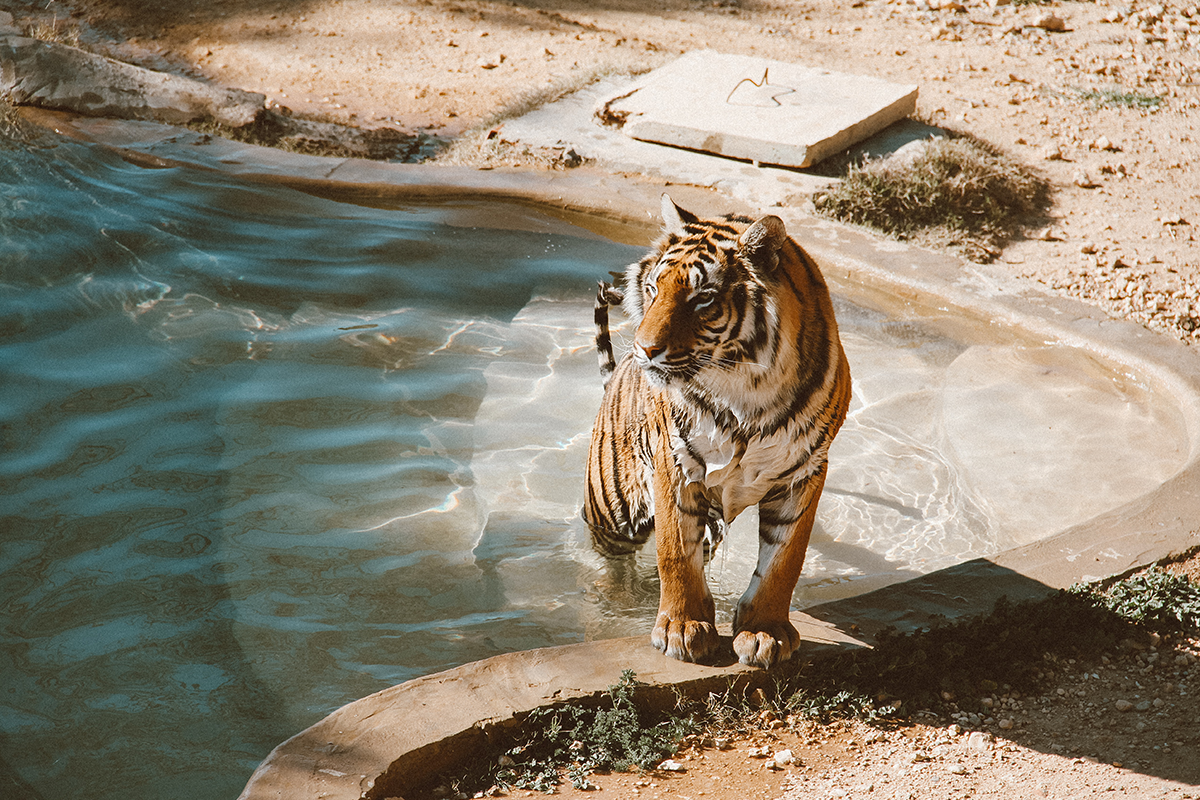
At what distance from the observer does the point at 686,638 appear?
8.93ft

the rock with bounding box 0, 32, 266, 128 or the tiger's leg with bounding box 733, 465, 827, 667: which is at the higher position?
the rock with bounding box 0, 32, 266, 128

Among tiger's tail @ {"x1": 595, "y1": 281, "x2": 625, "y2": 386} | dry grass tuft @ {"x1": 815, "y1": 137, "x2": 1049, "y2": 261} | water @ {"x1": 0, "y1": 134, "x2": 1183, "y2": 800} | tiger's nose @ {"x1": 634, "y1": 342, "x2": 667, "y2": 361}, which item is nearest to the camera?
tiger's nose @ {"x1": 634, "y1": 342, "x2": 667, "y2": 361}

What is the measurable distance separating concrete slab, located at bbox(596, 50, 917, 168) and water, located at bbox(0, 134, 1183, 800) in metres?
0.98

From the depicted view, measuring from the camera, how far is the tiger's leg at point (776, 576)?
2.70 metres

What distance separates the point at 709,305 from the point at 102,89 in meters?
5.12

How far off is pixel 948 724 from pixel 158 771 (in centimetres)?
204

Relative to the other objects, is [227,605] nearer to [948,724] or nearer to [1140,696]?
[948,724]

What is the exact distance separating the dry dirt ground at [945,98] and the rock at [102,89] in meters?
0.82

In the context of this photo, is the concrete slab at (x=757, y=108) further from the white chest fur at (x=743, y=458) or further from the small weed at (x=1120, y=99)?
the white chest fur at (x=743, y=458)

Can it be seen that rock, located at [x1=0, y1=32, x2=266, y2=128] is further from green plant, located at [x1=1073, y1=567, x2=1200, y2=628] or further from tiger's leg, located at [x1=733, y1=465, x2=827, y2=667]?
green plant, located at [x1=1073, y1=567, x2=1200, y2=628]

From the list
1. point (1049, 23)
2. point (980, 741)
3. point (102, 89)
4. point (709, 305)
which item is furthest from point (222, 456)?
point (1049, 23)

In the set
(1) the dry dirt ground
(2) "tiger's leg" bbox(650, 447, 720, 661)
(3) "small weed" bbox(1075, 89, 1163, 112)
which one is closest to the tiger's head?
(2) "tiger's leg" bbox(650, 447, 720, 661)

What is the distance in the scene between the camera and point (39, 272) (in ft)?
16.6

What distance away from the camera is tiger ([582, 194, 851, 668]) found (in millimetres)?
2363
